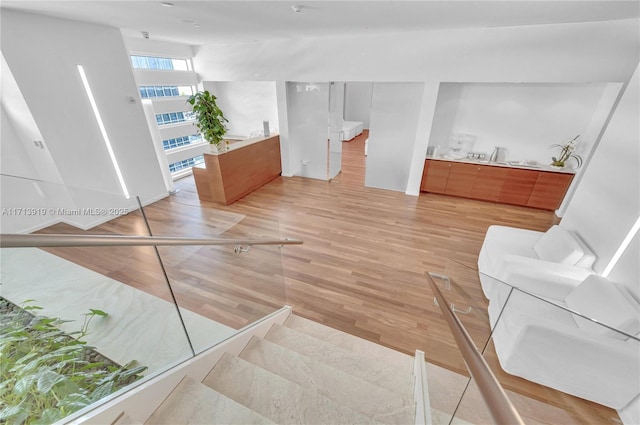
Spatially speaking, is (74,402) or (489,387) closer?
(489,387)

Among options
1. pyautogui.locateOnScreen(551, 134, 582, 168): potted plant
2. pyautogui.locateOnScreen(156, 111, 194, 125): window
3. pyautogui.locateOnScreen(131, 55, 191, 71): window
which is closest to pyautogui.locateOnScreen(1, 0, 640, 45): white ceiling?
pyautogui.locateOnScreen(131, 55, 191, 71): window

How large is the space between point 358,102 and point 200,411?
12175 millimetres

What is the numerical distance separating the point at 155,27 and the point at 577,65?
22.5 ft

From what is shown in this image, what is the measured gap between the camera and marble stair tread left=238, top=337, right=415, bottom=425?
63.6 inches

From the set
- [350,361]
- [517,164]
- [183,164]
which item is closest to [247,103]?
[183,164]

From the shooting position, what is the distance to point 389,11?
317 cm

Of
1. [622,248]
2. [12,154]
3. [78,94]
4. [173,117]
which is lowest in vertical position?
[622,248]

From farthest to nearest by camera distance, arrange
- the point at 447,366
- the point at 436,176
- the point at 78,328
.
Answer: the point at 436,176 → the point at 447,366 → the point at 78,328

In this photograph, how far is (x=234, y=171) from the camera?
5.20m

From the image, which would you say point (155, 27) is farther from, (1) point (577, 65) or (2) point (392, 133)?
(1) point (577, 65)

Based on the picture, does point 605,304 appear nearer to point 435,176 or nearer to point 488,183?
point 488,183

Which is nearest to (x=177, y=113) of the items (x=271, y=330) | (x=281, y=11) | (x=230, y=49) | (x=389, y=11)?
(x=230, y=49)

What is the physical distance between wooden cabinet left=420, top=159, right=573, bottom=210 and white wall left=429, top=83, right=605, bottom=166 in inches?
19.1

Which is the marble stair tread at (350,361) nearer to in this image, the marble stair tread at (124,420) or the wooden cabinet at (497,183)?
the marble stair tread at (124,420)
